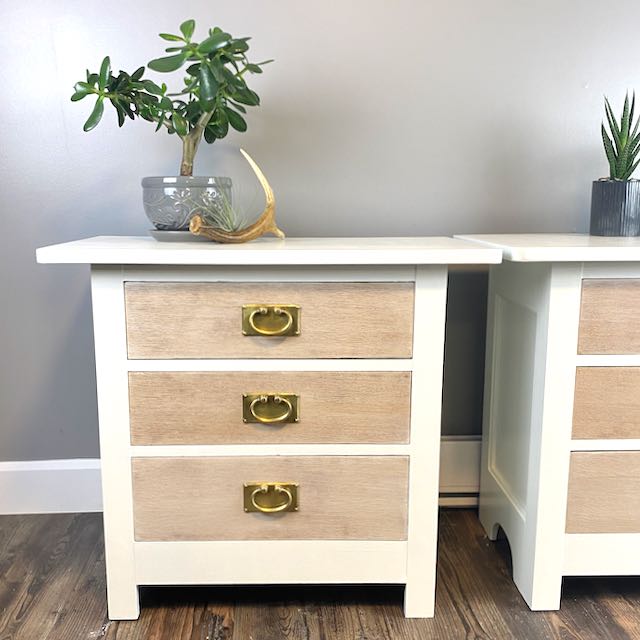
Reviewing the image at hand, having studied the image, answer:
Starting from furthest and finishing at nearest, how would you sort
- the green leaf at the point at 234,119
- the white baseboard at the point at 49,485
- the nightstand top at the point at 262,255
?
the white baseboard at the point at 49,485 < the green leaf at the point at 234,119 < the nightstand top at the point at 262,255

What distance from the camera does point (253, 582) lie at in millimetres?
1186

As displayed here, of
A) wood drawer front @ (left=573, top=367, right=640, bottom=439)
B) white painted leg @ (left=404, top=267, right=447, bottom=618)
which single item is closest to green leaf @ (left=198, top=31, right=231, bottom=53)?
white painted leg @ (left=404, top=267, right=447, bottom=618)

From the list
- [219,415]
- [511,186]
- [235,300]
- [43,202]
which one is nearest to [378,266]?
[235,300]

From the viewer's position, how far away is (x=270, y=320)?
1.10 m

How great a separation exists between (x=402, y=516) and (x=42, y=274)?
3.21ft

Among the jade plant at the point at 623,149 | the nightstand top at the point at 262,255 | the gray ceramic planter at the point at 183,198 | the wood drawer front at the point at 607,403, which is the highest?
the jade plant at the point at 623,149

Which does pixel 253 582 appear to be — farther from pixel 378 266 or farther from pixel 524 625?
pixel 378 266

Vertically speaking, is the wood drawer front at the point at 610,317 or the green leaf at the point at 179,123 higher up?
the green leaf at the point at 179,123

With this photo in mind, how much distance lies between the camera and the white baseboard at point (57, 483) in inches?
62.9

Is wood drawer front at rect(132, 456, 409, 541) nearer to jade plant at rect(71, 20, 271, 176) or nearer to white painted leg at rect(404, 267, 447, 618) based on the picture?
white painted leg at rect(404, 267, 447, 618)

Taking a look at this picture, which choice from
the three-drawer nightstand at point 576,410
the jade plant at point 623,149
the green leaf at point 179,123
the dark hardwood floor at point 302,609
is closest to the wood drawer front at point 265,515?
the dark hardwood floor at point 302,609

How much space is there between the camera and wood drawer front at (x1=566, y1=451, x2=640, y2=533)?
1.18 m

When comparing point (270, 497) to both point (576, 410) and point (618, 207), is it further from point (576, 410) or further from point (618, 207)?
point (618, 207)

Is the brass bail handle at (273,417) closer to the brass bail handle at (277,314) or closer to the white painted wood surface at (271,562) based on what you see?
the brass bail handle at (277,314)
